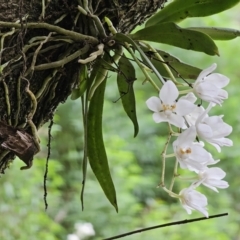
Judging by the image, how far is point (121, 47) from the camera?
22.7 inches

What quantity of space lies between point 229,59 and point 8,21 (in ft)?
7.54

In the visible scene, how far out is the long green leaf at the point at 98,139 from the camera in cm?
62

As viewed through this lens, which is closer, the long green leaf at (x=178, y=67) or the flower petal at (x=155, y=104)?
the flower petal at (x=155, y=104)

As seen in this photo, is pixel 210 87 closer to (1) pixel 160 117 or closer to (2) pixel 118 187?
(1) pixel 160 117

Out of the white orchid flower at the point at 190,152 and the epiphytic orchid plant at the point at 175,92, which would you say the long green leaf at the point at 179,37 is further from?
the white orchid flower at the point at 190,152

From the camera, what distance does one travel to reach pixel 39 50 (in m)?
0.51

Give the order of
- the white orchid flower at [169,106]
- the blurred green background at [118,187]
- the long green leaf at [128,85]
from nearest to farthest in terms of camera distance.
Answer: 1. the white orchid flower at [169,106]
2. the long green leaf at [128,85]
3. the blurred green background at [118,187]

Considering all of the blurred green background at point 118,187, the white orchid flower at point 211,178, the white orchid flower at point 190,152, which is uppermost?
the white orchid flower at point 190,152

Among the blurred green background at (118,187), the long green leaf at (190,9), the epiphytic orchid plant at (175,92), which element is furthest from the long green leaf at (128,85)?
the blurred green background at (118,187)

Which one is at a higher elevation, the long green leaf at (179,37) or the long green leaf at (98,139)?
the long green leaf at (179,37)

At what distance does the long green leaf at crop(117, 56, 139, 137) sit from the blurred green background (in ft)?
3.82

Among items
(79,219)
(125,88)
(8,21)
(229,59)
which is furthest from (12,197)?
(229,59)

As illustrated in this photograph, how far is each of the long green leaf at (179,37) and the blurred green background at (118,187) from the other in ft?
4.02

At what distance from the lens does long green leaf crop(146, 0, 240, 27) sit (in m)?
0.60
